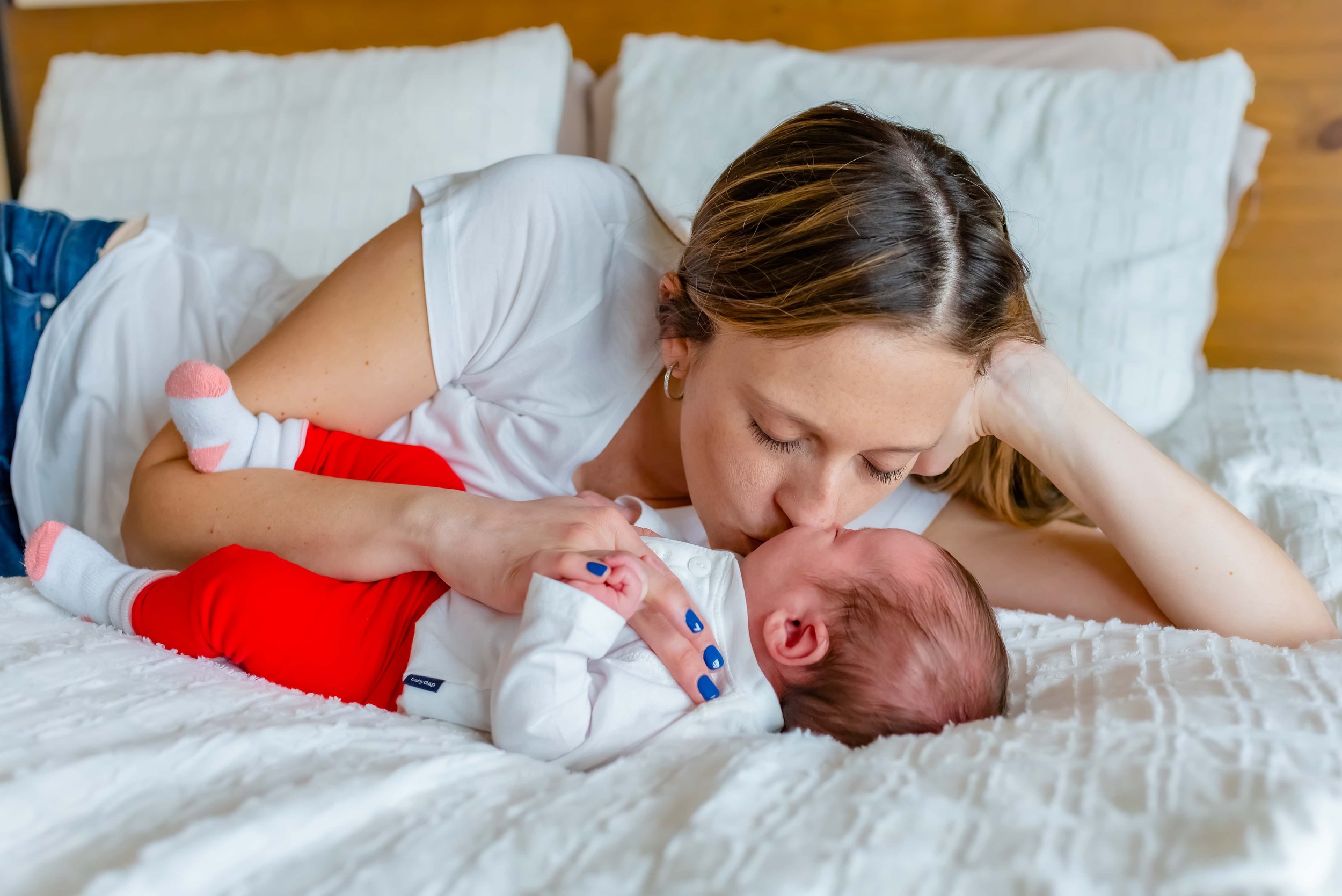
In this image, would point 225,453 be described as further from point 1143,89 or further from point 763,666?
point 1143,89

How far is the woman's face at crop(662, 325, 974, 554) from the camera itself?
3.20 ft

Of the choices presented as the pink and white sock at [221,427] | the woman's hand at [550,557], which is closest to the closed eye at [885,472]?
the woman's hand at [550,557]

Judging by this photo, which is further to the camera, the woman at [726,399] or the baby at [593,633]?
the woman at [726,399]

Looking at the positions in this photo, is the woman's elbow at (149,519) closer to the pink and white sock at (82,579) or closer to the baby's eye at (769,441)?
the pink and white sock at (82,579)

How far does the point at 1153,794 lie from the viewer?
641mm

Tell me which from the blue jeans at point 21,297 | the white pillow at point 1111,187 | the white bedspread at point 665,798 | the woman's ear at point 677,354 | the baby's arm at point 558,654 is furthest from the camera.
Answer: the white pillow at point 1111,187

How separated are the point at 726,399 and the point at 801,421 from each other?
0.11 metres

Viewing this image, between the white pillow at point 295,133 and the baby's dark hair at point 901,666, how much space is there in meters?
1.30

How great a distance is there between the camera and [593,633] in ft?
A: 2.84

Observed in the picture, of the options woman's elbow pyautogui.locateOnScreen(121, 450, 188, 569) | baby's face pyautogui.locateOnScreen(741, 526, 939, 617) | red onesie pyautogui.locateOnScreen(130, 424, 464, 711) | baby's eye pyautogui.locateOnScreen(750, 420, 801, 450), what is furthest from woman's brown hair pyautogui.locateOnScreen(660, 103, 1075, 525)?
woman's elbow pyautogui.locateOnScreen(121, 450, 188, 569)

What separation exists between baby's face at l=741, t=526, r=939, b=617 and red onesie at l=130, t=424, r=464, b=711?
36 centimetres

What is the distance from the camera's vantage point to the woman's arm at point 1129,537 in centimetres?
111

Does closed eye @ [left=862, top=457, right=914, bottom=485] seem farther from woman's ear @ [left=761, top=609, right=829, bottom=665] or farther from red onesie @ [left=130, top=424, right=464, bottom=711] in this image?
red onesie @ [left=130, top=424, right=464, bottom=711]

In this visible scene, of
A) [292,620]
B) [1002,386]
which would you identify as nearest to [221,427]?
[292,620]
